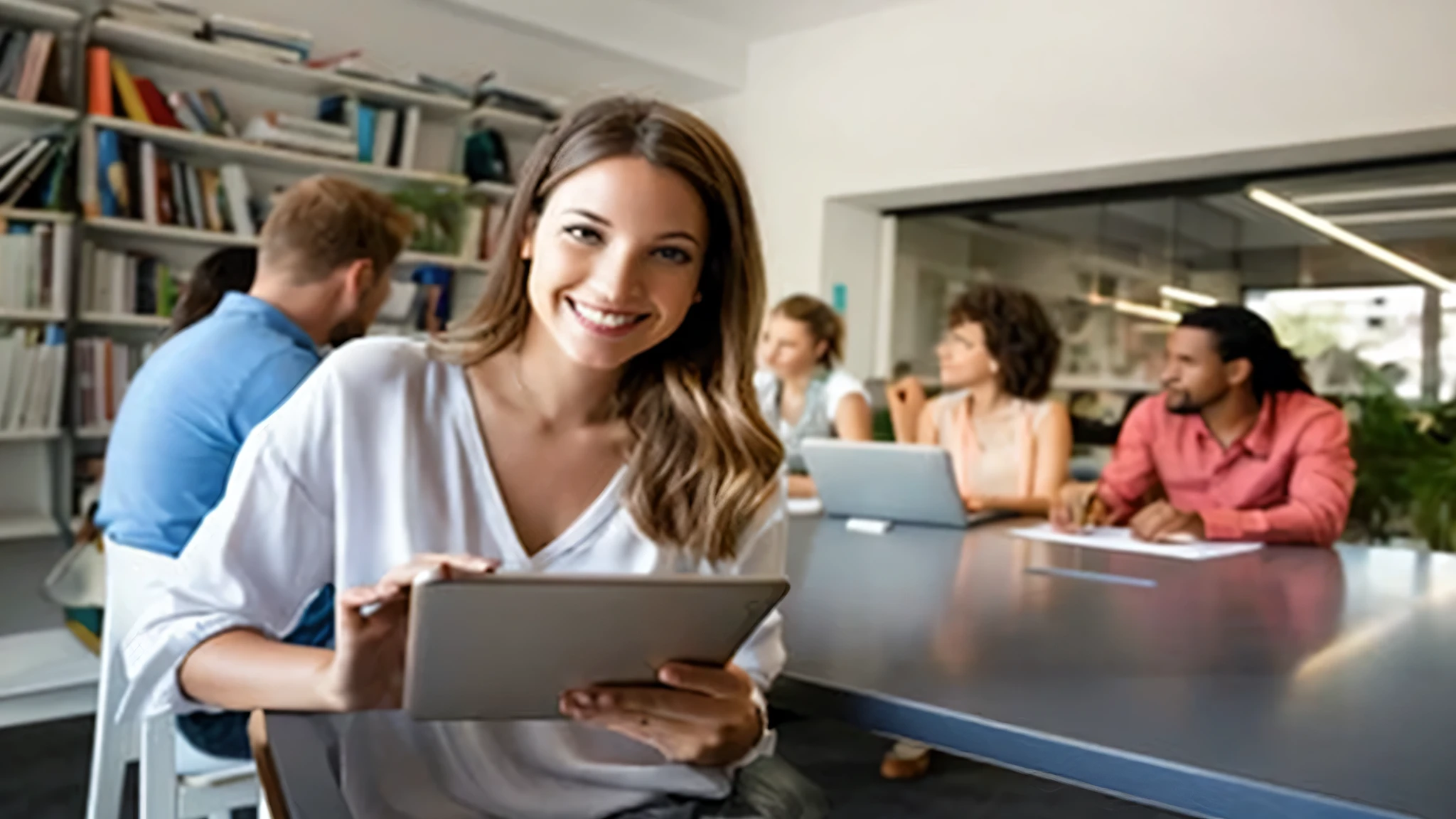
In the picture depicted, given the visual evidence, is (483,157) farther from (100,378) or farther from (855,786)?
(855,786)

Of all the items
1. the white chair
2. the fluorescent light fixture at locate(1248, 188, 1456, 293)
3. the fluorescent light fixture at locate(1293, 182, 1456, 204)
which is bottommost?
the white chair

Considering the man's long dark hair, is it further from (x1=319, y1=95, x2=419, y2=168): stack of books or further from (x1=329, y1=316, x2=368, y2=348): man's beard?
(x1=319, y1=95, x2=419, y2=168): stack of books

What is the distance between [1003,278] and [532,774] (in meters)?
4.26

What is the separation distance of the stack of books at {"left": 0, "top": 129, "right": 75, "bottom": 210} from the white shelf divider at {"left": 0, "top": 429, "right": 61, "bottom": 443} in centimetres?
68

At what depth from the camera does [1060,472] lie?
3.05 metres

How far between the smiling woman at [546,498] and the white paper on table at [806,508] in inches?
48.9

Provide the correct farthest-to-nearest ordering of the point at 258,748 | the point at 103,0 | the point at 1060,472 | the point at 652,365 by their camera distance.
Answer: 1. the point at 103,0
2. the point at 1060,472
3. the point at 652,365
4. the point at 258,748

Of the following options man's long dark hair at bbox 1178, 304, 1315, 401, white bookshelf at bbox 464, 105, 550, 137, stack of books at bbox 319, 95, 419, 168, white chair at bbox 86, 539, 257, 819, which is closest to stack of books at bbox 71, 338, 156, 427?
stack of books at bbox 319, 95, 419, 168

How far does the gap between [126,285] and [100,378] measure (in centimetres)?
32

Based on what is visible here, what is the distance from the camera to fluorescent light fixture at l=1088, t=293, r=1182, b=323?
4.45 metres

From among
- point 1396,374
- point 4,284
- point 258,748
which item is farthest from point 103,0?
point 1396,374

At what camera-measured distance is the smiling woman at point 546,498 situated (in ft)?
3.27

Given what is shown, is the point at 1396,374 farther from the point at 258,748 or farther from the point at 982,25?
the point at 258,748

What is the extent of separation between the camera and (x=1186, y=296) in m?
4.41
